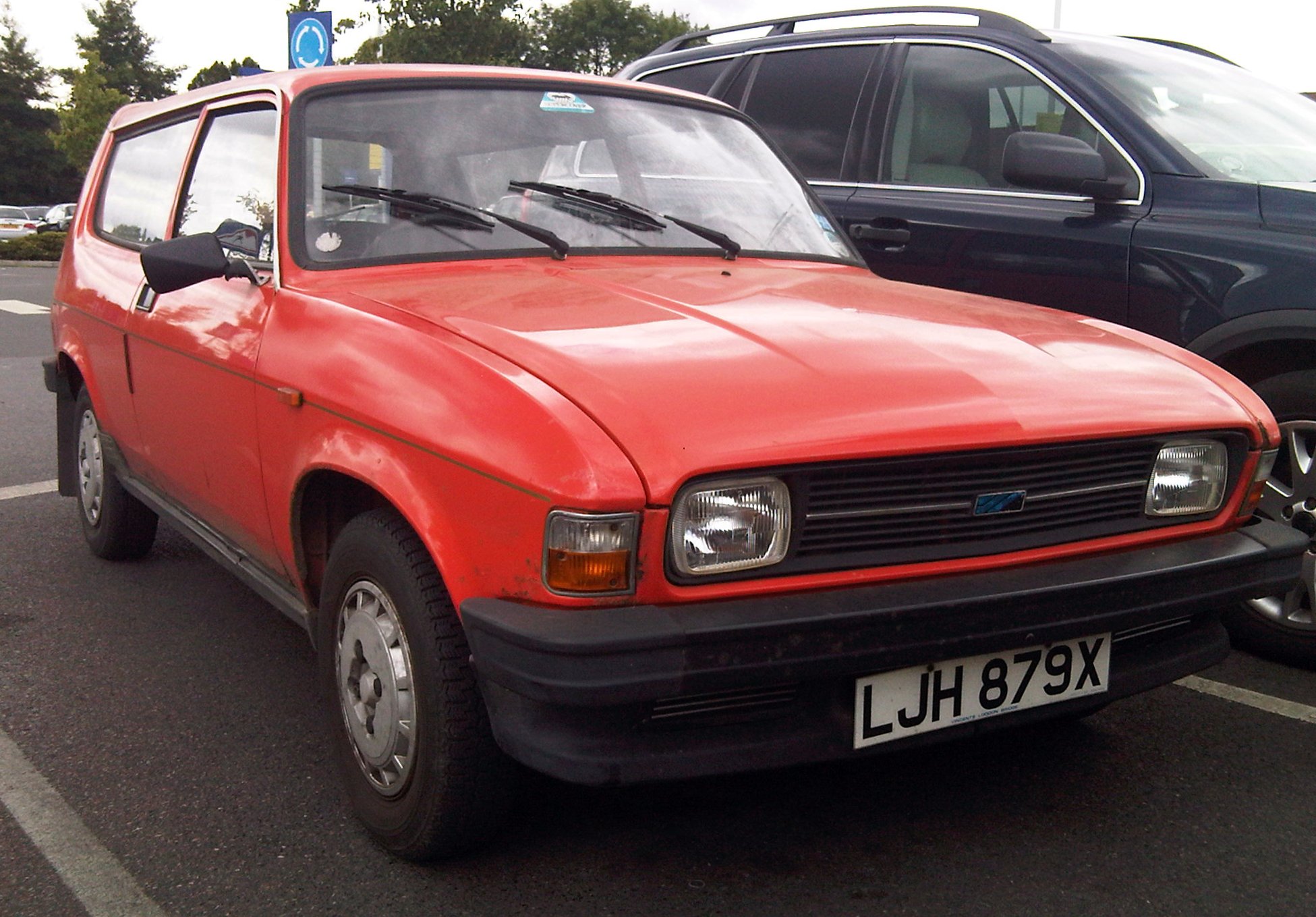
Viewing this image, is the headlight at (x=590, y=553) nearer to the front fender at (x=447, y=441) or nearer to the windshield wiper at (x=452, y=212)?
the front fender at (x=447, y=441)

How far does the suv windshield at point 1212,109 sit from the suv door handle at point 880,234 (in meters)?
0.86

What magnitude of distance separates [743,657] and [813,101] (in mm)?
3817

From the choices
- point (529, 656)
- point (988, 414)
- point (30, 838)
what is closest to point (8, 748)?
point (30, 838)

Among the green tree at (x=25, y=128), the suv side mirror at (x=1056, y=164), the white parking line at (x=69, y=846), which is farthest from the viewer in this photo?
the green tree at (x=25, y=128)

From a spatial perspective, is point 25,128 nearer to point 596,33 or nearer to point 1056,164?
point 596,33

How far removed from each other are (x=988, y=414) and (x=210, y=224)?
248 centimetres

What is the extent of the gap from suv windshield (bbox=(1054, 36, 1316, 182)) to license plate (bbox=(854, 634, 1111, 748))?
7.33 feet

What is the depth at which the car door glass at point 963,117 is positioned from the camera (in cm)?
487

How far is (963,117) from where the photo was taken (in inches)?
203

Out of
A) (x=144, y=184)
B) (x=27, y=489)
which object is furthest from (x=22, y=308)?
(x=144, y=184)

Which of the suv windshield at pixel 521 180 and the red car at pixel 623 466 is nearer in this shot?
the red car at pixel 623 466

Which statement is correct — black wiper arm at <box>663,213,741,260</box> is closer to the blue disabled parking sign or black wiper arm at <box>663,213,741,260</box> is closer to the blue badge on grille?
the blue badge on grille

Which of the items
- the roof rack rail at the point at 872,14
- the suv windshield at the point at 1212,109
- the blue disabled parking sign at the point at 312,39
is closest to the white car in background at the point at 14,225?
the blue disabled parking sign at the point at 312,39

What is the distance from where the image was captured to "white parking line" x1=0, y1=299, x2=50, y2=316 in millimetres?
17031
